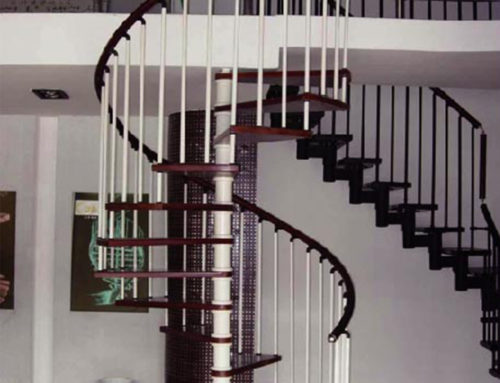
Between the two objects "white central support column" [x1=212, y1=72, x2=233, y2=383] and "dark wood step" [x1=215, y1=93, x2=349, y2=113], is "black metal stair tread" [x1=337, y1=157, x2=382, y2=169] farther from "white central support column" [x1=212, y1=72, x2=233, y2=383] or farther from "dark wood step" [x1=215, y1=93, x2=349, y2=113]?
"white central support column" [x1=212, y1=72, x2=233, y2=383]

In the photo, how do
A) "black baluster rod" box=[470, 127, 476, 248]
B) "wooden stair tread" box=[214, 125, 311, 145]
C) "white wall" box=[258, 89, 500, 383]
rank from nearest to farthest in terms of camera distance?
"wooden stair tread" box=[214, 125, 311, 145] < "black baluster rod" box=[470, 127, 476, 248] < "white wall" box=[258, 89, 500, 383]

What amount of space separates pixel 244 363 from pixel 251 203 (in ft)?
4.49

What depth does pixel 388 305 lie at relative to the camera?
6.71 meters

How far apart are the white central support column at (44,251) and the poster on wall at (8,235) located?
0.21 meters

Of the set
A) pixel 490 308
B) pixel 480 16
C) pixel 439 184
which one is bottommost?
pixel 490 308

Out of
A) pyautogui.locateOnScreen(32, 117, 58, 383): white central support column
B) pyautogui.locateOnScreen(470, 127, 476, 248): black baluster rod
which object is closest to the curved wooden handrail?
pyautogui.locateOnScreen(470, 127, 476, 248): black baluster rod

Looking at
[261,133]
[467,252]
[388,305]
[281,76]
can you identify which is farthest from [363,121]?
[261,133]

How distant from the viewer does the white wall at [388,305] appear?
22.0 feet

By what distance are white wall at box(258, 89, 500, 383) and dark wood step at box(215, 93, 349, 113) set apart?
242 centimetres

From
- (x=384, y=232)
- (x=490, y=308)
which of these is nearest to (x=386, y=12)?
(x=384, y=232)

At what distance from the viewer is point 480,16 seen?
7180 mm

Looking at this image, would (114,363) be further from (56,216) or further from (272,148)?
(272,148)

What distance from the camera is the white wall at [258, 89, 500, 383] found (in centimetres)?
671

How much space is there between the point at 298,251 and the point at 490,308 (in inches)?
67.4
